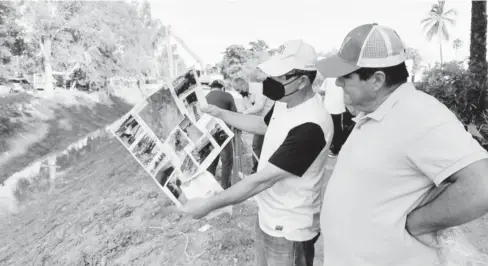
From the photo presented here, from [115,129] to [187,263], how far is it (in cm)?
216

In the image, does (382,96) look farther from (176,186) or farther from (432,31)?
(432,31)

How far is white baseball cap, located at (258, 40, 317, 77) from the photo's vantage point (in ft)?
5.63

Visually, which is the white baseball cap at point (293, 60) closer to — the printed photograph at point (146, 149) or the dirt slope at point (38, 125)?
the printed photograph at point (146, 149)

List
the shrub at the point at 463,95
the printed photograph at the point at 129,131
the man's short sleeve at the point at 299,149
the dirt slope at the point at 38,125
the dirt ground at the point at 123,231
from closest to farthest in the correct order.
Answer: the man's short sleeve at the point at 299,149
the printed photograph at the point at 129,131
the dirt ground at the point at 123,231
the shrub at the point at 463,95
the dirt slope at the point at 38,125

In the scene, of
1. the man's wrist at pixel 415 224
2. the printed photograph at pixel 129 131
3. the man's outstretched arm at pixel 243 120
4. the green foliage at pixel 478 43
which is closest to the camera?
the man's wrist at pixel 415 224

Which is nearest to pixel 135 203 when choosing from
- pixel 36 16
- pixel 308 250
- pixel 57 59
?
pixel 308 250

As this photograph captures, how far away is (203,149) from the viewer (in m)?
2.03

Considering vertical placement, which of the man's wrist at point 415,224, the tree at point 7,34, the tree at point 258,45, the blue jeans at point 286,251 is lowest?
the tree at point 258,45

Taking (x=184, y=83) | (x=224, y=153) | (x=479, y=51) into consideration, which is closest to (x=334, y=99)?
(x=224, y=153)

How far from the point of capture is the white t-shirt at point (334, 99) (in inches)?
199

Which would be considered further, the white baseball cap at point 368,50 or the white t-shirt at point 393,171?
the white baseball cap at point 368,50

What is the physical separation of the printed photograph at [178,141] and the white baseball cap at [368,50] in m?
0.99

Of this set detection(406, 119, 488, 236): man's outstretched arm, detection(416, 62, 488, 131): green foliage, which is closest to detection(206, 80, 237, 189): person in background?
detection(406, 119, 488, 236): man's outstretched arm

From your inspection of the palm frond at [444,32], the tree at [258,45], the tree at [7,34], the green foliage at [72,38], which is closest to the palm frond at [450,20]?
the palm frond at [444,32]
